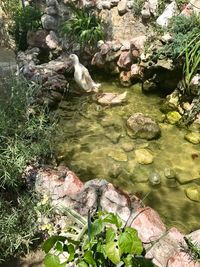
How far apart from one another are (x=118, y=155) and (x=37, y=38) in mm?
4279

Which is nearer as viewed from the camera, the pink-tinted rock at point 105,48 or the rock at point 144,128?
the rock at point 144,128

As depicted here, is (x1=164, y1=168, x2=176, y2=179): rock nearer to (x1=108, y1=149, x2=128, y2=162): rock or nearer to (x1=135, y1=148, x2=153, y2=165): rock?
(x1=135, y1=148, x2=153, y2=165): rock

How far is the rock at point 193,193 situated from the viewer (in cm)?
525

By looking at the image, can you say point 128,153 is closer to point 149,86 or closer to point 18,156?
point 149,86

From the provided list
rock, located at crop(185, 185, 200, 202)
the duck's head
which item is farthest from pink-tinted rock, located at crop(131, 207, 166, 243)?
the duck's head

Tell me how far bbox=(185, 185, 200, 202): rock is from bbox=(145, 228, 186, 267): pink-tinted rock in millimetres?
1262

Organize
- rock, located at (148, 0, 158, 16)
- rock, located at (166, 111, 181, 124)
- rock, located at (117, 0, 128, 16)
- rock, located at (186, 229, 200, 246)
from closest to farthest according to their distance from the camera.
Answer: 1. rock, located at (186, 229, 200, 246)
2. rock, located at (166, 111, 181, 124)
3. rock, located at (148, 0, 158, 16)
4. rock, located at (117, 0, 128, 16)

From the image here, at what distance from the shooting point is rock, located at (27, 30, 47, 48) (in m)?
9.02

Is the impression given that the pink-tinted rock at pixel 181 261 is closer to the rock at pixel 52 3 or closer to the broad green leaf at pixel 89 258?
the broad green leaf at pixel 89 258

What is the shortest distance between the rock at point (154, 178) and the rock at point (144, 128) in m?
0.86

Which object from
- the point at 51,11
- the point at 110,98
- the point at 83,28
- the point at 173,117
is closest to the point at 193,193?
the point at 173,117

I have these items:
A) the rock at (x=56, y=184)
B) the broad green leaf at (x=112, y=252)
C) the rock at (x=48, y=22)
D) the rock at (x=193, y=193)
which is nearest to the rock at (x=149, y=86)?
the rock at (x=193, y=193)

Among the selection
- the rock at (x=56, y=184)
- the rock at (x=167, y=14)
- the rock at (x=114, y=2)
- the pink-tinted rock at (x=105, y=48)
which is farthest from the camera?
the rock at (x=114, y=2)

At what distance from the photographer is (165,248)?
391cm
